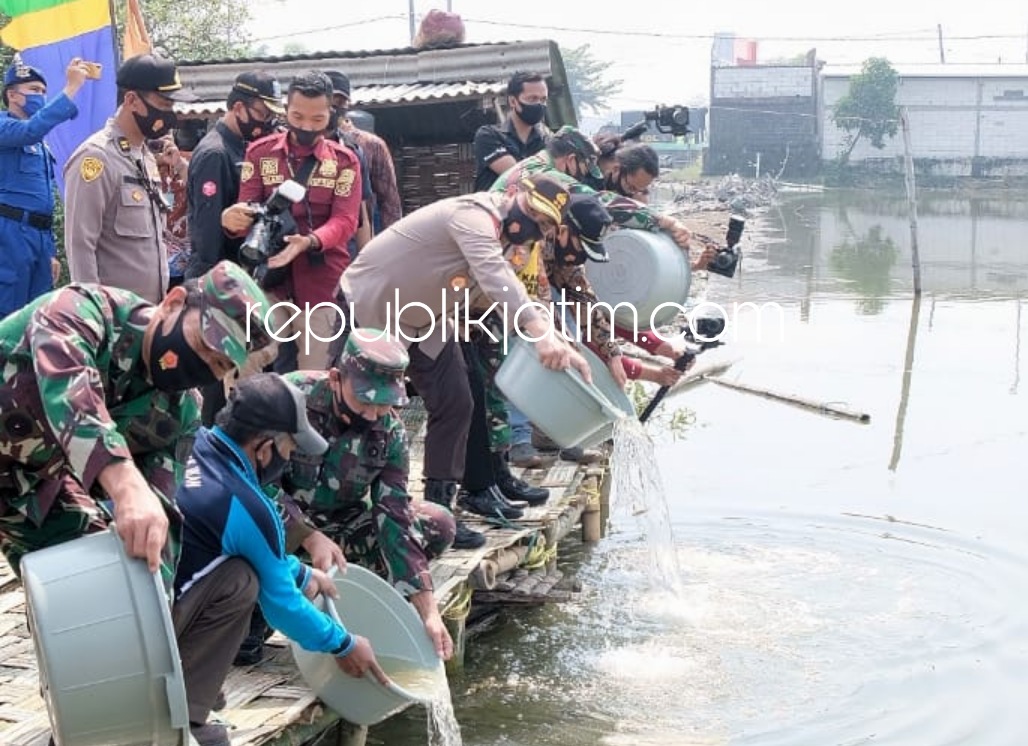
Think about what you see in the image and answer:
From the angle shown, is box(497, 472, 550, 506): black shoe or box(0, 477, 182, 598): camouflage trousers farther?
box(497, 472, 550, 506): black shoe

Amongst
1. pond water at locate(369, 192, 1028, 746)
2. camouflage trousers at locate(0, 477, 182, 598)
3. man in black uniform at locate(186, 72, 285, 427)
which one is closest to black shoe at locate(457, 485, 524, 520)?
pond water at locate(369, 192, 1028, 746)

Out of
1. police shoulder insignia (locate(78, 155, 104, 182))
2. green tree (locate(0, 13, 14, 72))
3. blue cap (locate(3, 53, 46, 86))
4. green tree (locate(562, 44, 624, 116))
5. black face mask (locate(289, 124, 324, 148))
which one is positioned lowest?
green tree (locate(562, 44, 624, 116))

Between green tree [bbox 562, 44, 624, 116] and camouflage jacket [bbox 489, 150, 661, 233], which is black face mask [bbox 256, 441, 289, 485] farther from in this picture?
green tree [bbox 562, 44, 624, 116]

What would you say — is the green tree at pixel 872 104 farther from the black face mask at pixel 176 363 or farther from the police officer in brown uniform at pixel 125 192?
the black face mask at pixel 176 363

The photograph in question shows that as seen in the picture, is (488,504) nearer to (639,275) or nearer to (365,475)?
(639,275)

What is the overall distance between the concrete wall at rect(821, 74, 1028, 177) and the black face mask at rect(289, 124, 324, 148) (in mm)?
42014

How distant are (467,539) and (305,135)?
1778mm

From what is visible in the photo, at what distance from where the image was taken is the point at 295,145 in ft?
19.5

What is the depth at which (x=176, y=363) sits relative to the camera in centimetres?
319

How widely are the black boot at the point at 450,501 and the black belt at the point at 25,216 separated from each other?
7.29ft

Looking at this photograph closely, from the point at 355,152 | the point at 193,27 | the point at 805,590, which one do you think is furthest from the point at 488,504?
the point at 193,27

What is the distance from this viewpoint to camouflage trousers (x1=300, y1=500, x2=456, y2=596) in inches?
179

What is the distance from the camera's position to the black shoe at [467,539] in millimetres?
5793

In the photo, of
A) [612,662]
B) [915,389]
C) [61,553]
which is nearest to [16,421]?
[61,553]
